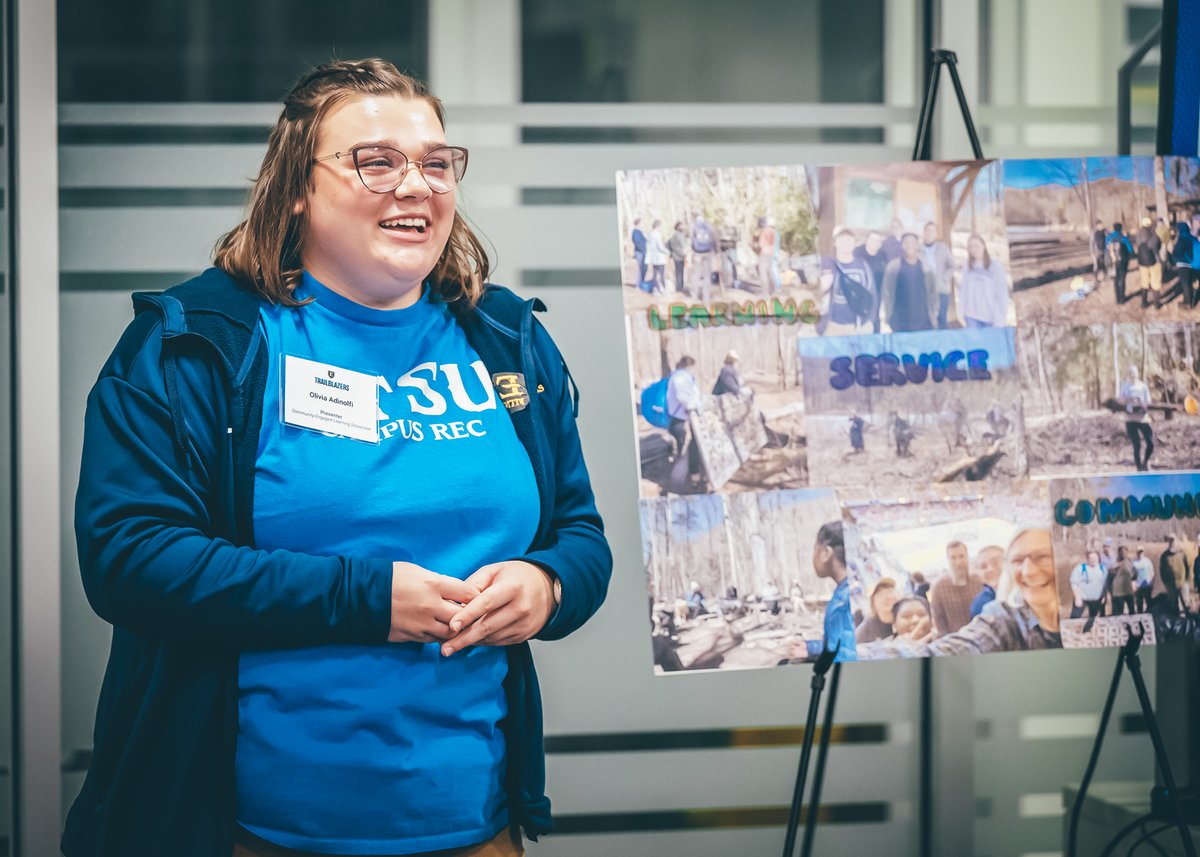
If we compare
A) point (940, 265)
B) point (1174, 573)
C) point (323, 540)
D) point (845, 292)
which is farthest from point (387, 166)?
point (1174, 573)

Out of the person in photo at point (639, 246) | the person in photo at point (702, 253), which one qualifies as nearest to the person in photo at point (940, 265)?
the person in photo at point (702, 253)

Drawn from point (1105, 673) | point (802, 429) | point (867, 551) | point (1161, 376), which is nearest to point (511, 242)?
point (802, 429)

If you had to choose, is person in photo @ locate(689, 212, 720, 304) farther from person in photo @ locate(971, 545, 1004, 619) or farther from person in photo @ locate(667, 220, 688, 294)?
person in photo @ locate(971, 545, 1004, 619)

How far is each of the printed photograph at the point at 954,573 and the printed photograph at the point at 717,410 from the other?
16 centimetres

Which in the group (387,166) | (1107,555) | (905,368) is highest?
(387,166)

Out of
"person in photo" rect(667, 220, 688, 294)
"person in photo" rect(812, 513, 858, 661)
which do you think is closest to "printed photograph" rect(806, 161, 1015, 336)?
"person in photo" rect(667, 220, 688, 294)

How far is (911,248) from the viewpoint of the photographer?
5.19 feet

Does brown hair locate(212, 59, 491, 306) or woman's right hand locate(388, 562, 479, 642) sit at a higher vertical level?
brown hair locate(212, 59, 491, 306)

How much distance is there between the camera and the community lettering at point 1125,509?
5.17 feet

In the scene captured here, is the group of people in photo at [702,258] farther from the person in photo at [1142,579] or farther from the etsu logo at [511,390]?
the person in photo at [1142,579]

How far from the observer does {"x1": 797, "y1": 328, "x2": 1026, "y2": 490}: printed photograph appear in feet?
5.13

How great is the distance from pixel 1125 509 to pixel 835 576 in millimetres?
475

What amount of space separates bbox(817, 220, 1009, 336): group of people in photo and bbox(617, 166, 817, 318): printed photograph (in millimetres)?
51

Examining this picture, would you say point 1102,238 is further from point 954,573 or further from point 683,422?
point 683,422
